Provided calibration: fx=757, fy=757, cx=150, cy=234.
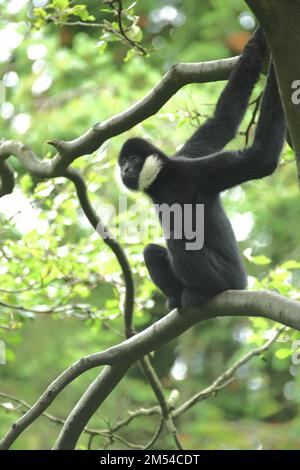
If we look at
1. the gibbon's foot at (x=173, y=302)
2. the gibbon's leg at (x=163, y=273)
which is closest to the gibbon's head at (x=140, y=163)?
the gibbon's leg at (x=163, y=273)

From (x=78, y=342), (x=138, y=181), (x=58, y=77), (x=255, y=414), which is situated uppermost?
(x=58, y=77)

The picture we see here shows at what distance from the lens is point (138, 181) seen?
5.66 metres

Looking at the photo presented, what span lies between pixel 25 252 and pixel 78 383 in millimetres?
6523

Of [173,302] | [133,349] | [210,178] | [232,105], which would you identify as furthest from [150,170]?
[133,349]

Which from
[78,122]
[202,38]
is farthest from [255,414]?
[202,38]

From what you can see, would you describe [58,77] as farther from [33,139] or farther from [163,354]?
[163,354]

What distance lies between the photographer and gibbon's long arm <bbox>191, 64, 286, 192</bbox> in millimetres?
4098

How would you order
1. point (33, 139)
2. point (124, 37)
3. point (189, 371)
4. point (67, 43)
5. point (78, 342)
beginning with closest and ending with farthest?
point (124, 37)
point (33, 139)
point (78, 342)
point (189, 371)
point (67, 43)

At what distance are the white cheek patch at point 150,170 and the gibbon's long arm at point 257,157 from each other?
26cm

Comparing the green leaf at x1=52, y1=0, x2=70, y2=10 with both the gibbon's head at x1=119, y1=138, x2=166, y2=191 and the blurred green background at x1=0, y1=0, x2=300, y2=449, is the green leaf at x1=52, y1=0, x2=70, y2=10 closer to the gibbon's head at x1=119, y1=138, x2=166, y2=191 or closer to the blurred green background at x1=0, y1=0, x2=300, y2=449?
the gibbon's head at x1=119, y1=138, x2=166, y2=191

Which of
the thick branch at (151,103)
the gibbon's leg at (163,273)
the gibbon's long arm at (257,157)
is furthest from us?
the gibbon's leg at (163,273)

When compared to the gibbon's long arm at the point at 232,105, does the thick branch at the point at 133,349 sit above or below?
below

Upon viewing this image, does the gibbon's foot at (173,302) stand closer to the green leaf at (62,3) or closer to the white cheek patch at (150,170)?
the white cheek patch at (150,170)

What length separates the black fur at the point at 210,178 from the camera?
4.55 metres
